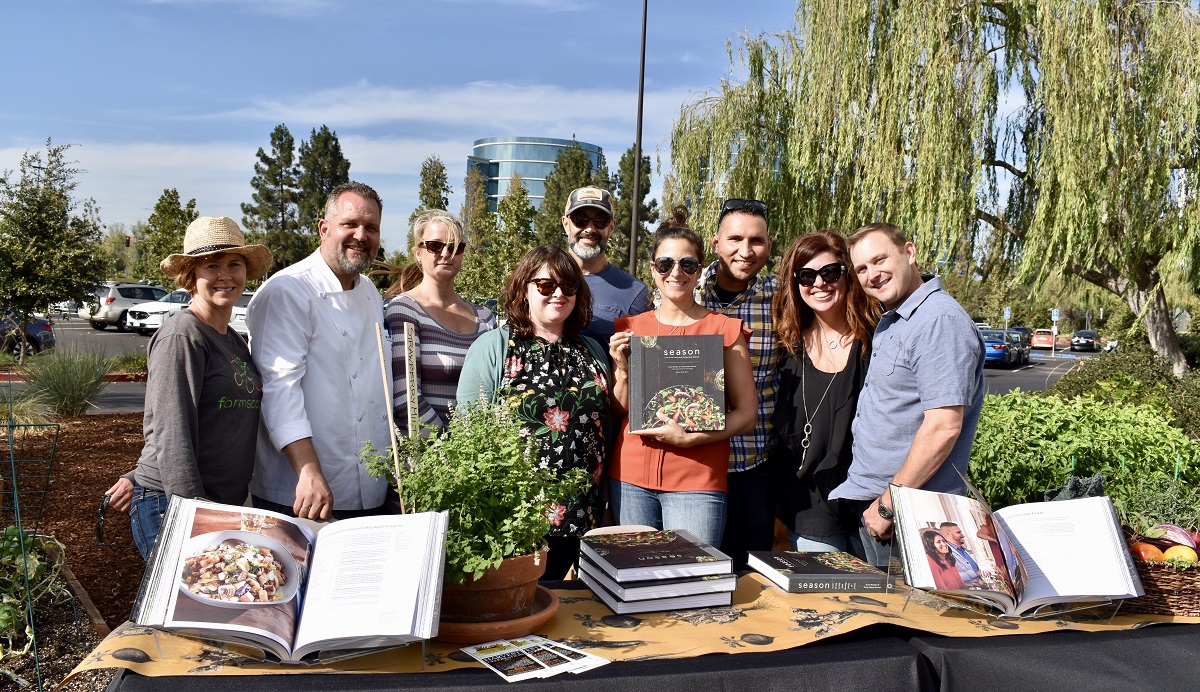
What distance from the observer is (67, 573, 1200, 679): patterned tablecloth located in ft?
6.05

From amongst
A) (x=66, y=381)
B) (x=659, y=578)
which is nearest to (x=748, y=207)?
(x=659, y=578)

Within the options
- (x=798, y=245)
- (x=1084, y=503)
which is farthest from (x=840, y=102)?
(x=1084, y=503)

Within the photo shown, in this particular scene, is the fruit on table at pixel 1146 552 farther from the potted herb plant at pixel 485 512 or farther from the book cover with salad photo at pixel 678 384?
the potted herb plant at pixel 485 512

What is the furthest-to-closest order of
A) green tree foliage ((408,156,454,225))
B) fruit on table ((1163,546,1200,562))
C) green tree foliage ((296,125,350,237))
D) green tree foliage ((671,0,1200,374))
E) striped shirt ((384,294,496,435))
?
1. green tree foliage ((296,125,350,237))
2. green tree foliage ((408,156,454,225))
3. green tree foliage ((671,0,1200,374))
4. striped shirt ((384,294,496,435))
5. fruit on table ((1163,546,1200,562))

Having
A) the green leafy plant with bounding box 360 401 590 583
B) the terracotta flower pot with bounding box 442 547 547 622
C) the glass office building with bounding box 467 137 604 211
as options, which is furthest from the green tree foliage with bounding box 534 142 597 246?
the glass office building with bounding box 467 137 604 211

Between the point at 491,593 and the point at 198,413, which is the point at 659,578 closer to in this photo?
the point at 491,593

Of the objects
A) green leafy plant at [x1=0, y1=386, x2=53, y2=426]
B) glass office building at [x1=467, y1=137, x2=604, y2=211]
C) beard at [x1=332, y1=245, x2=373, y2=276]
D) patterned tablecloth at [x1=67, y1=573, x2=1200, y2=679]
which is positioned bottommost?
green leafy plant at [x1=0, y1=386, x2=53, y2=426]

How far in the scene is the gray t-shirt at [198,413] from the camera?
2.68 metres

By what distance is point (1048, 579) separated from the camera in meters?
2.30

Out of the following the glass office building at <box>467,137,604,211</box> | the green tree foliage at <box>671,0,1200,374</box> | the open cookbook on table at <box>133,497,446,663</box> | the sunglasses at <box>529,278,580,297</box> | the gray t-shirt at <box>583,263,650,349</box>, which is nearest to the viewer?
the open cookbook on table at <box>133,497,446,663</box>

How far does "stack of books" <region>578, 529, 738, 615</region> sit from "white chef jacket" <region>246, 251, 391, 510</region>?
1127 millimetres

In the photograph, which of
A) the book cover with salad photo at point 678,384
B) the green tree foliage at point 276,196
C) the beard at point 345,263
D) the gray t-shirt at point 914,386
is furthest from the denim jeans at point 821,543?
the green tree foliage at point 276,196

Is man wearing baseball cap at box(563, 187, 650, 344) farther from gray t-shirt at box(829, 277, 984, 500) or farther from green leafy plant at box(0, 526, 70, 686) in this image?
green leafy plant at box(0, 526, 70, 686)

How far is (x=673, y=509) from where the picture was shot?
318cm
